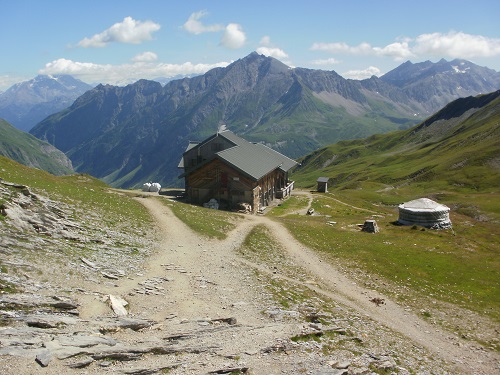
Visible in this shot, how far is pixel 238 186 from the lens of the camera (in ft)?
254

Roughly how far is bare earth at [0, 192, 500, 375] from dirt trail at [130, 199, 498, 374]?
0.30 ft

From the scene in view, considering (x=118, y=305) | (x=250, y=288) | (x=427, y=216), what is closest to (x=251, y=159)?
(x=427, y=216)

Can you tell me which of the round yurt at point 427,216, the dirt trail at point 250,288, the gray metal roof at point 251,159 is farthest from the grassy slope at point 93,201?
the round yurt at point 427,216

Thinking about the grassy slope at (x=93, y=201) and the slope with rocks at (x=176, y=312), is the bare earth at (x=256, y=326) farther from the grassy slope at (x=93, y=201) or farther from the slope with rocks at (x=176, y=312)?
the grassy slope at (x=93, y=201)

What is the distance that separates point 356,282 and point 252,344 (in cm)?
2032

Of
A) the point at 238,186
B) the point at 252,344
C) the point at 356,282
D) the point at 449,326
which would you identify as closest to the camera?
the point at 252,344

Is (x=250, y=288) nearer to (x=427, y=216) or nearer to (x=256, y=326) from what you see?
(x=256, y=326)

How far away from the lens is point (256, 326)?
87.0 ft

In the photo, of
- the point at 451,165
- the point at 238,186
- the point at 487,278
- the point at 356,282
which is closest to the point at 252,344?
the point at 356,282

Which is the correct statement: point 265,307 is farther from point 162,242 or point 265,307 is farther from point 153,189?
point 153,189

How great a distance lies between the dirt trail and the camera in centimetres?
2909

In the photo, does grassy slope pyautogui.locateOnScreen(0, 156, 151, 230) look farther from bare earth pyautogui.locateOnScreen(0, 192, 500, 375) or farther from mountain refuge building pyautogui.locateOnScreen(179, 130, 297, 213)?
mountain refuge building pyautogui.locateOnScreen(179, 130, 297, 213)

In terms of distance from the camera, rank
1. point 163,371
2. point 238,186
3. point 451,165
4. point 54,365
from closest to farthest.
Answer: point 54,365
point 163,371
point 238,186
point 451,165

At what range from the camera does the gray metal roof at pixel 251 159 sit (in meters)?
77.2
